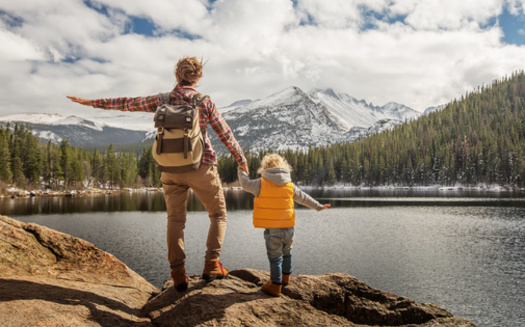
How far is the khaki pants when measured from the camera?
5426 millimetres

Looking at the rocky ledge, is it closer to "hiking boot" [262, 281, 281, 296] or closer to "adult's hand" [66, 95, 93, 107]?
"hiking boot" [262, 281, 281, 296]

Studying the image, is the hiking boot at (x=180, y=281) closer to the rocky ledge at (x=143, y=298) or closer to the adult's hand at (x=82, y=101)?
the rocky ledge at (x=143, y=298)

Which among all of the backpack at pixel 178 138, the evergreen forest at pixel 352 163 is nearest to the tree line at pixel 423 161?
the evergreen forest at pixel 352 163

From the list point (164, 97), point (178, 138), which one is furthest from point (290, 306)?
point (164, 97)

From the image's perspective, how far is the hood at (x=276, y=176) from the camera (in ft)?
19.7

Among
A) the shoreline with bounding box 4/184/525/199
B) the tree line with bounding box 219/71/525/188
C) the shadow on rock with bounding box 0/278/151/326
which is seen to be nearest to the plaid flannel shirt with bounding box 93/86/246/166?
the shadow on rock with bounding box 0/278/151/326

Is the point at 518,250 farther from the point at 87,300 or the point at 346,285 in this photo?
the point at 87,300

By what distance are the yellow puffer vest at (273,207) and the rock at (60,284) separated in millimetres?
2261

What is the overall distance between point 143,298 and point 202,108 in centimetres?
318

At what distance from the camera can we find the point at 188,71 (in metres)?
5.77

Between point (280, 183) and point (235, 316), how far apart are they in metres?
2.20

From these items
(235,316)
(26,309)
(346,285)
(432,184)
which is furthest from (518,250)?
(432,184)

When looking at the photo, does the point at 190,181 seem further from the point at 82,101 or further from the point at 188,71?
the point at 82,101

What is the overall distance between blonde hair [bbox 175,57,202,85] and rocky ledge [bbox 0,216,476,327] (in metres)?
3.27
